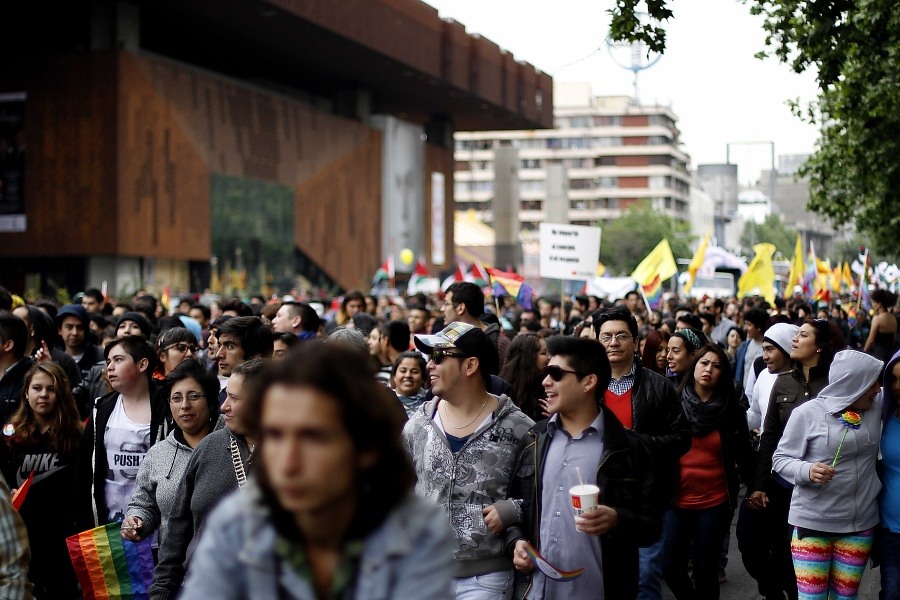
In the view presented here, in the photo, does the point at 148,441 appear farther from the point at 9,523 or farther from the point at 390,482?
the point at 390,482

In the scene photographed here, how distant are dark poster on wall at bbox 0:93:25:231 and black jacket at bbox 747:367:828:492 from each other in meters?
36.0

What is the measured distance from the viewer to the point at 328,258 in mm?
52719

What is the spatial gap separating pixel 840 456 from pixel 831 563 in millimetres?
555

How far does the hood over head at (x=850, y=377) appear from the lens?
6.04 meters

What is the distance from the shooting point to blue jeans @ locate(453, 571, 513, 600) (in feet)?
16.1

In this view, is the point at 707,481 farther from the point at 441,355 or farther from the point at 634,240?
A: the point at 634,240

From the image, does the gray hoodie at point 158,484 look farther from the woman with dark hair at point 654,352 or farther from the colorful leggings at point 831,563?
the woman with dark hair at point 654,352

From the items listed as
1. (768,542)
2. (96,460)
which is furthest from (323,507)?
(768,542)

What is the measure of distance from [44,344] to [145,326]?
777mm

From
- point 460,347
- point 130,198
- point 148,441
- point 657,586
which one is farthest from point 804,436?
point 130,198

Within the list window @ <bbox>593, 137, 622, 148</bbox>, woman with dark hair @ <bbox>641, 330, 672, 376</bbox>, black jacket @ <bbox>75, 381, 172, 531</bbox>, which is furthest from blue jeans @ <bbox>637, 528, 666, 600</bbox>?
window @ <bbox>593, 137, 622, 148</bbox>

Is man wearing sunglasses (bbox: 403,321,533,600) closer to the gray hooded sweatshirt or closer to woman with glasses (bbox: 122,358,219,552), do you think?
woman with glasses (bbox: 122,358,219,552)

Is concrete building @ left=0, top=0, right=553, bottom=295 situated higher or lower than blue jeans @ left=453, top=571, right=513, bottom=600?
higher

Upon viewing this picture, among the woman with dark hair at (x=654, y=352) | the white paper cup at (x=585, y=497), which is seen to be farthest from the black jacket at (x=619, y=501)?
the woman with dark hair at (x=654, y=352)
